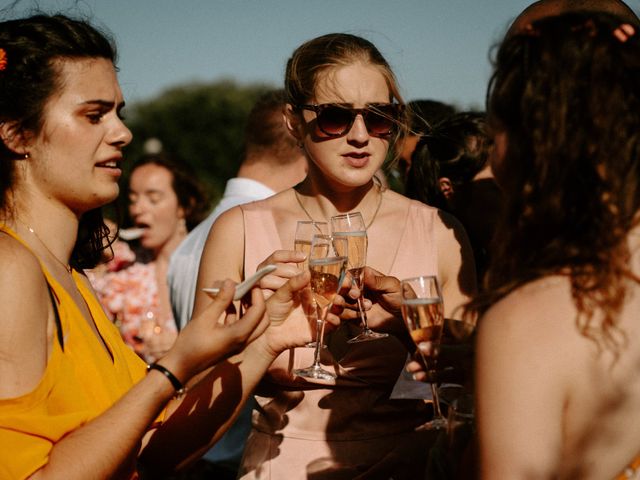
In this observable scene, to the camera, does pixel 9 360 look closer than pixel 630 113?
No

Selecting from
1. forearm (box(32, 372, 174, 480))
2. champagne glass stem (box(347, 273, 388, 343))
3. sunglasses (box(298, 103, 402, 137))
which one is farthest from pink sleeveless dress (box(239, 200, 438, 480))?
forearm (box(32, 372, 174, 480))

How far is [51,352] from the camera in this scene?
2.29 meters

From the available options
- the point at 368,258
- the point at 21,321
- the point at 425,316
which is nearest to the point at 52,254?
the point at 21,321

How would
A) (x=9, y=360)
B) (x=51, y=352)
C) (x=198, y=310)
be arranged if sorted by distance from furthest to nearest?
1. (x=198, y=310)
2. (x=51, y=352)
3. (x=9, y=360)

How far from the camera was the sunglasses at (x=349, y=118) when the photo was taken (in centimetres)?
337

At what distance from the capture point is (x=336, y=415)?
3.23 metres

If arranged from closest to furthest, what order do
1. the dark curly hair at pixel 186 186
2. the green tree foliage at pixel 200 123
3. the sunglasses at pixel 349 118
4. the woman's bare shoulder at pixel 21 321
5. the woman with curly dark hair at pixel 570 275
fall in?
the woman with curly dark hair at pixel 570 275 → the woman's bare shoulder at pixel 21 321 → the sunglasses at pixel 349 118 → the dark curly hair at pixel 186 186 → the green tree foliage at pixel 200 123

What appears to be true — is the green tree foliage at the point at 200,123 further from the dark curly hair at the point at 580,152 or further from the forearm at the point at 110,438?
the dark curly hair at the point at 580,152

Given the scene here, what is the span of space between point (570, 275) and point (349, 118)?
1.73m

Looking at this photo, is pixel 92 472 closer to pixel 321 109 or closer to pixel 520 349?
pixel 520 349

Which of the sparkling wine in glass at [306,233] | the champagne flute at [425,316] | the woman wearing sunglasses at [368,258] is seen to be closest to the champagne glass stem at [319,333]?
the woman wearing sunglasses at [368,258]

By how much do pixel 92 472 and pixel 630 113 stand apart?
1777 mm

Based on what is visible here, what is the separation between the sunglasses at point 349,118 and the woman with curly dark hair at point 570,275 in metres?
1.45

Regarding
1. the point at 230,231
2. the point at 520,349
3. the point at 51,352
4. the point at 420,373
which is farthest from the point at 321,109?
the point at 520,349
